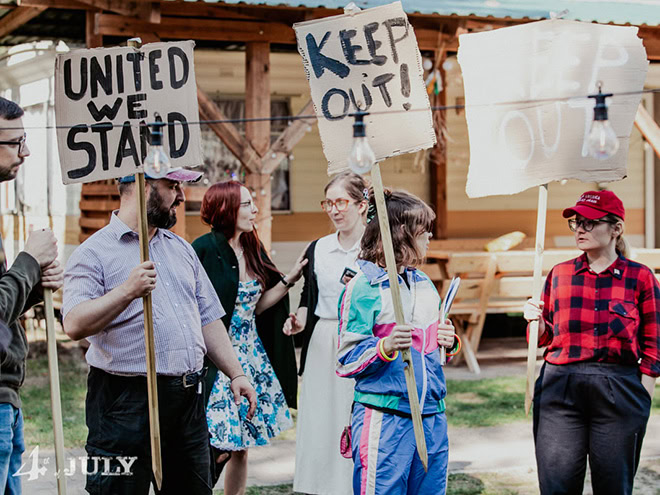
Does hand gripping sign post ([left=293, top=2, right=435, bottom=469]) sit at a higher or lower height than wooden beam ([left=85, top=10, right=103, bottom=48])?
lower

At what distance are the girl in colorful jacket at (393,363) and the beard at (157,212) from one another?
2.67ft

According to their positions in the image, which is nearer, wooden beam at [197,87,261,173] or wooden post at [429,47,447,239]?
wooden beam at [197,87,261,173]

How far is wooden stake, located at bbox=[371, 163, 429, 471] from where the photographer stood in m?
3.25

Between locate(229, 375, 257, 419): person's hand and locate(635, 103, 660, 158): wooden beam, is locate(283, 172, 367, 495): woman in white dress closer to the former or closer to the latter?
locate(229, 375, 257, 419): person's hand

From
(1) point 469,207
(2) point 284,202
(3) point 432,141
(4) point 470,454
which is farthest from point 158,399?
(1) point 469,207

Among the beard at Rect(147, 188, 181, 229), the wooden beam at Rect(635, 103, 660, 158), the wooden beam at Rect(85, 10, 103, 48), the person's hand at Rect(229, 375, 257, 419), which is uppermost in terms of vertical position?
the wooden beam at Rect(85, 10, 103, 48)

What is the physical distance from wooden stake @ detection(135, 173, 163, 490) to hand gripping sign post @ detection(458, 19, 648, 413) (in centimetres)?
172

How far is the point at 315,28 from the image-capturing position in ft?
11.3

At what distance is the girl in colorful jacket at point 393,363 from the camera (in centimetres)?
333

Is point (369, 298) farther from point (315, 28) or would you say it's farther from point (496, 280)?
point (496, 280)

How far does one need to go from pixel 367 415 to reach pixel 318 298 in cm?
154

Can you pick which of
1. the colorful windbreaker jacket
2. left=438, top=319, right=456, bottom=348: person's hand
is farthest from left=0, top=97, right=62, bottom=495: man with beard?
left=438, top=319, right=456, bottom=348: person's hand

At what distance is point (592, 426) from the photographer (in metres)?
3.92

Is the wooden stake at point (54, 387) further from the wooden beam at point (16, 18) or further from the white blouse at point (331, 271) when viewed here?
the wooden beam at point (16, 18)
